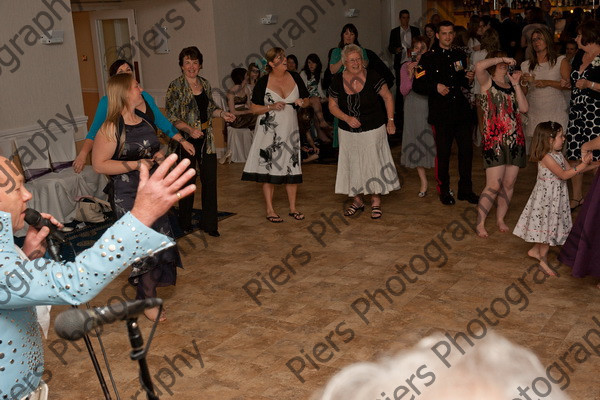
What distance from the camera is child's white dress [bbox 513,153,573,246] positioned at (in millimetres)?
4949

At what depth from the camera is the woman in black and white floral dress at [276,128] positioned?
21.0 ft

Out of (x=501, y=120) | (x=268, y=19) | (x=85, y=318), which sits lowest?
(x=501, y=120)

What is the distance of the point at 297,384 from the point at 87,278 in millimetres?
2179

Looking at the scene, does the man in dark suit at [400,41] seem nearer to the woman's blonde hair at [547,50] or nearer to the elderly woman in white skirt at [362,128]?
the woman's blonde hair at [547,50]

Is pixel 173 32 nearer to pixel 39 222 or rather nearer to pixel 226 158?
pixel 226 158

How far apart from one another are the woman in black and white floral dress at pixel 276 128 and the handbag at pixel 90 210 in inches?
57.6

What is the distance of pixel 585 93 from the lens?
6.18 metres

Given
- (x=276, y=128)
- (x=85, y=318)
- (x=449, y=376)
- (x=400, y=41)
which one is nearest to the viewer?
(x=449, y=376)

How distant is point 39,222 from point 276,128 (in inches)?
173

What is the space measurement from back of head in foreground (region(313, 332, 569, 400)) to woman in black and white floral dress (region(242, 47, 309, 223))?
17.5 feet

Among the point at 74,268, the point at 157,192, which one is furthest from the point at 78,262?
the point at 157,192

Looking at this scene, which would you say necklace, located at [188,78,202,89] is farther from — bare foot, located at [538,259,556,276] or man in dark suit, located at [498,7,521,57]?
man in dark suit, located at [498,7,521,57]

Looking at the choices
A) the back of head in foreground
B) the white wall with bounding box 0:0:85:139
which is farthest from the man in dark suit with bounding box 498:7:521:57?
the back of head in foreground

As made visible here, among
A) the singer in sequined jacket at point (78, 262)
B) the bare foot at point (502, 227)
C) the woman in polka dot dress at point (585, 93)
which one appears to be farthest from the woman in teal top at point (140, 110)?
the woman in polka dot dress at point (585, 93)
